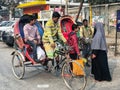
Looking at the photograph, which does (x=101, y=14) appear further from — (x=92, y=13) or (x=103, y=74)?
(x=103, y=74)

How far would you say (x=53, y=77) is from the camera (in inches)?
366

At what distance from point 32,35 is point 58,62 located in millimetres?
1237

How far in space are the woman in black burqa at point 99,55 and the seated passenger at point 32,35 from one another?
159 centimetres

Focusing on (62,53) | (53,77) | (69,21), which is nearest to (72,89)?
(62,53)

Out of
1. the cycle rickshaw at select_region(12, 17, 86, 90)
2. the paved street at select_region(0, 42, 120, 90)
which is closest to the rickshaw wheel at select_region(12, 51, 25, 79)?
the cycle rickshaw at select_region(12, 17, 86, 90)

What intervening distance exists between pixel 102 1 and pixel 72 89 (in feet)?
108

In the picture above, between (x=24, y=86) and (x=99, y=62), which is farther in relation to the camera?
(x=99, y=62)

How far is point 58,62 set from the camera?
8.59 metres

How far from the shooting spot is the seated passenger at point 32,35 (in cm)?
887

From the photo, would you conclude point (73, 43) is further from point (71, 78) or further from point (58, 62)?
point (71, 78)

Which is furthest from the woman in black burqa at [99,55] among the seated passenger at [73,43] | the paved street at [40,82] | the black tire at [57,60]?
the black tire at [57,60]

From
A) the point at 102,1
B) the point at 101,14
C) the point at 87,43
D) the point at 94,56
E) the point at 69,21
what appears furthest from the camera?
the point at 102,1

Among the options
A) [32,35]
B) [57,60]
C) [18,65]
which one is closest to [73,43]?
[57,60]

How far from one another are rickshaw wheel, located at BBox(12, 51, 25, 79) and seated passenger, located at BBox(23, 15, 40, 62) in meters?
0.40
